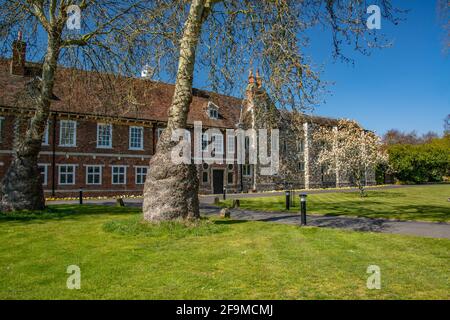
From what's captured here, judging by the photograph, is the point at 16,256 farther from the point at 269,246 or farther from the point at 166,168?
the point at 269,246

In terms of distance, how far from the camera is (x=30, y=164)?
14.6m

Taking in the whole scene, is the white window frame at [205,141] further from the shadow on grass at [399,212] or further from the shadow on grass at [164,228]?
the shadow on grass at [164,228]

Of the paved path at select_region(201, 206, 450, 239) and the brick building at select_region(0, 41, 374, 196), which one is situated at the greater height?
the brick building at select_region(0, 41, 374, 196)

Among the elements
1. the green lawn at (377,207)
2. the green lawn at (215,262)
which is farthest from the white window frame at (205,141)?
the green lawn at (215,262)

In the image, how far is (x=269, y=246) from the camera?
840 cm

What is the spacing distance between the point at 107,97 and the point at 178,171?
8.62 metres

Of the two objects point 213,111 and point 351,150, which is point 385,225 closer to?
point 351,150

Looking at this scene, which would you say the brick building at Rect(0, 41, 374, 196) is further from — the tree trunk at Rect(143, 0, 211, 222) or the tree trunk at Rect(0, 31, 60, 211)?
the tree trunk at Rect(143, 0, 211, 222)

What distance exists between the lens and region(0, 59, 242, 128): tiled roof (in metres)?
16.9

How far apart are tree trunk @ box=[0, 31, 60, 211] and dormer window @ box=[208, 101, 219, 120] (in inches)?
879

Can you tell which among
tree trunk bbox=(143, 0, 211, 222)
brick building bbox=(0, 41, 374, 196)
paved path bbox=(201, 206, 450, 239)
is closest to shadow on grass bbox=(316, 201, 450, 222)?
paved path bbox=(201, 206, 450, 239)

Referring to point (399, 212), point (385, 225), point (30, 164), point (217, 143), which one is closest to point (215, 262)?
point (385, 225)
